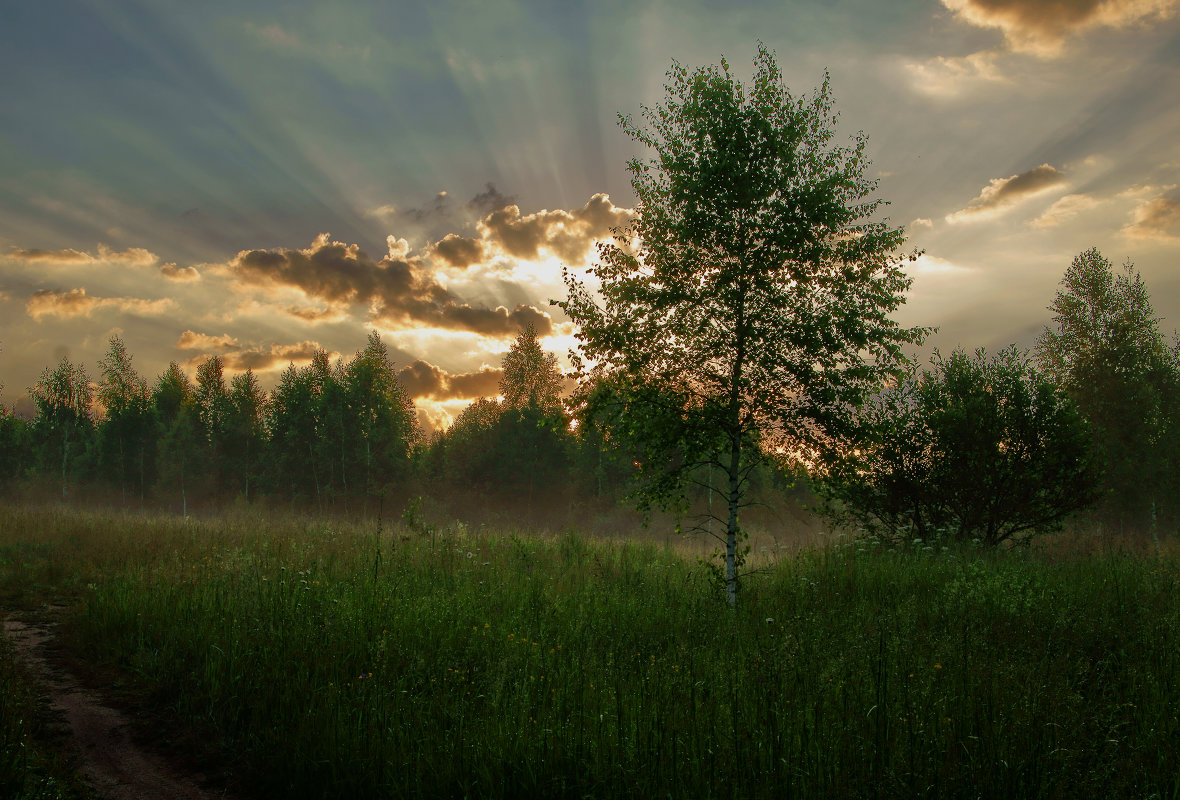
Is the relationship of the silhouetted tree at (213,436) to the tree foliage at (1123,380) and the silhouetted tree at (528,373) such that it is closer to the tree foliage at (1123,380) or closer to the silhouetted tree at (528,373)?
the silhouetted tree at (528,373)

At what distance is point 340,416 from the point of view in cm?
4522

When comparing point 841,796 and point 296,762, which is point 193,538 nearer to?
point 296,762

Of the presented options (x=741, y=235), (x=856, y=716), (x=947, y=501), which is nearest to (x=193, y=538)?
(x=741, y=235)

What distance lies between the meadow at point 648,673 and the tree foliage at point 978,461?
1887 mm

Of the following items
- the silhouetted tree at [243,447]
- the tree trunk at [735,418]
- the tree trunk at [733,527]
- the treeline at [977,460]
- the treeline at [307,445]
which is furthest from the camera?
the silhouetted tree at [243,447]

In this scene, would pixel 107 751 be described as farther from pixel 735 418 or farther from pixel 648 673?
pixel 735 418

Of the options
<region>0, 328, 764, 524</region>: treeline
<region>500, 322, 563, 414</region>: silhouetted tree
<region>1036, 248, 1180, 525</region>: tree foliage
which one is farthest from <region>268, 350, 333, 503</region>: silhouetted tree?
<region>1036, 248, 1180, 525</region>: tree foliage

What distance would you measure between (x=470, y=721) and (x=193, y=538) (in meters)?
14.4

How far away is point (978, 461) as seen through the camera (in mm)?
14773

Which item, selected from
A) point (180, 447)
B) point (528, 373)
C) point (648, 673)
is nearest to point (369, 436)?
point (528, 373)

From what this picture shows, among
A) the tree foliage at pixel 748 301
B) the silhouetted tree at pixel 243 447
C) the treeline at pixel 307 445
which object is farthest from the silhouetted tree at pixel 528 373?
the tree foliage at pixel 748 301

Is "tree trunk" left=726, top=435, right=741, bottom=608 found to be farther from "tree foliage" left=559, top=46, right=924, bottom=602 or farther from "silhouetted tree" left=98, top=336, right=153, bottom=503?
"silhouetted tree" left=98, top=336, right=153, bottom=503

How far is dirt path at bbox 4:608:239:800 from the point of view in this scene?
513 cm

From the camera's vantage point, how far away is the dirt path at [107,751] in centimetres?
513
